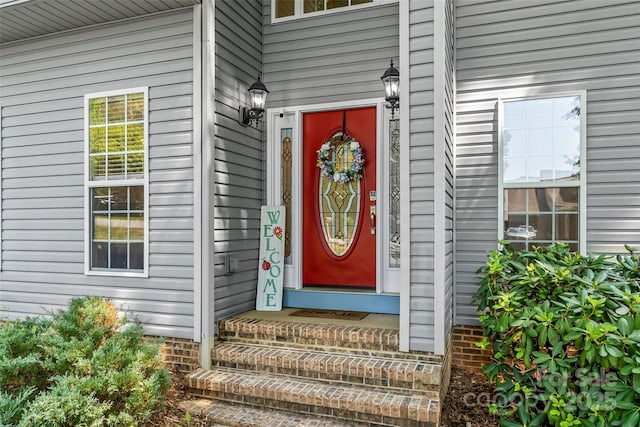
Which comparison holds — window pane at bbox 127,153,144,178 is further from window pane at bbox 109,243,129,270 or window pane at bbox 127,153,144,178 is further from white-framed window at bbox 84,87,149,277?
window pane at bbox 109,243,129,270

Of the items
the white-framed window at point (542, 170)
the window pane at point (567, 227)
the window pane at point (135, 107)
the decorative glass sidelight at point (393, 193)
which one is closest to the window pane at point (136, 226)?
the window pane at point (135, 107)

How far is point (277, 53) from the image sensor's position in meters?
4.64

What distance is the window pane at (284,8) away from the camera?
15.1 ft

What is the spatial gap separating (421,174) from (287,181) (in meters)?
1.78

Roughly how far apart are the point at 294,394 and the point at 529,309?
1.77 meters

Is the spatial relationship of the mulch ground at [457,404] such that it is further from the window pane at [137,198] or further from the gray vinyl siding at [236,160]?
the window pane at [137,198]

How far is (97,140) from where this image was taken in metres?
4.28

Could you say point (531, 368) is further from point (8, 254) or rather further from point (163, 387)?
point (8, 254)

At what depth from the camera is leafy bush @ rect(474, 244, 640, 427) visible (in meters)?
2.38

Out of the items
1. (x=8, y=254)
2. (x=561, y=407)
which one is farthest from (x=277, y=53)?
(x=561, y=407)

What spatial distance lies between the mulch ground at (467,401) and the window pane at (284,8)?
4068mm

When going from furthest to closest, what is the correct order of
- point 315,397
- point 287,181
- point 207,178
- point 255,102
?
point 287,181 → point 255,102 → point 207,178 → point 315,397

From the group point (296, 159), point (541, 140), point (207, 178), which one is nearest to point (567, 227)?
point (541, 140)

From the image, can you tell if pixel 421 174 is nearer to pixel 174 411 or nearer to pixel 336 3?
pixel 336 3
